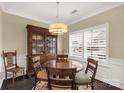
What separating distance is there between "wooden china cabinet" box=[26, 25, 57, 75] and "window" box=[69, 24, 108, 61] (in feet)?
2.91

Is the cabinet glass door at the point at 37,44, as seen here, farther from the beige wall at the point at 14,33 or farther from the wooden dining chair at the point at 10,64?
the wooden dining chair at the point at 10,64

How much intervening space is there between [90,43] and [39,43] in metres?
2.03

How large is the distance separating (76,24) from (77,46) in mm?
973

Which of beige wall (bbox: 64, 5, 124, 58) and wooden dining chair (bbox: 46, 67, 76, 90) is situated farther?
beige wall (bbox: 64, 5, 124, 58)

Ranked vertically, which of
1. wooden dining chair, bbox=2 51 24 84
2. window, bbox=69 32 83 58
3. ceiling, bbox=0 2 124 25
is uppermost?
ceiling, bbox=0 2 124 25

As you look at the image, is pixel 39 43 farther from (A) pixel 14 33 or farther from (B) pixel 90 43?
(B) pixel 90 43

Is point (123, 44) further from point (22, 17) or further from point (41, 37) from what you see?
point (22, 17)

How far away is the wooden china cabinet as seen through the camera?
4.40 meters

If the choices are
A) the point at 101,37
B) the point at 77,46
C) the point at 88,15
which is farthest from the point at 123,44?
the point at 77,46

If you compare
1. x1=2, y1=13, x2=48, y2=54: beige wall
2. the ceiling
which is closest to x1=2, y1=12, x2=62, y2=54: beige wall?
x1=2, y1=13, x2=48, y2=54: beige wall

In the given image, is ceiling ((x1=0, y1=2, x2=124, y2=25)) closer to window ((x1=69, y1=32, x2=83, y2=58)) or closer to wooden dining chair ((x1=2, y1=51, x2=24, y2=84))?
window ((x1=69, y1=32, x2=83, y2=58))

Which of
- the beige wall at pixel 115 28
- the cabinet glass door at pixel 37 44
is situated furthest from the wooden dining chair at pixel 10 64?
the beige wall at pixel 115 28

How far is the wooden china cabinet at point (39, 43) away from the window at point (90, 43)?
888mm

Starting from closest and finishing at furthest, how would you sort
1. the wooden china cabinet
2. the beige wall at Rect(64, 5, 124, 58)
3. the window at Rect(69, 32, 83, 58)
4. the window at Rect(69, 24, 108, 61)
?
the beige wall at Rect(64, 5, 124, 58) → the window at Rect(69, 24, 108, 61) → the wooden china cabinet → the window at Rect(69, 32, 83, 58)
